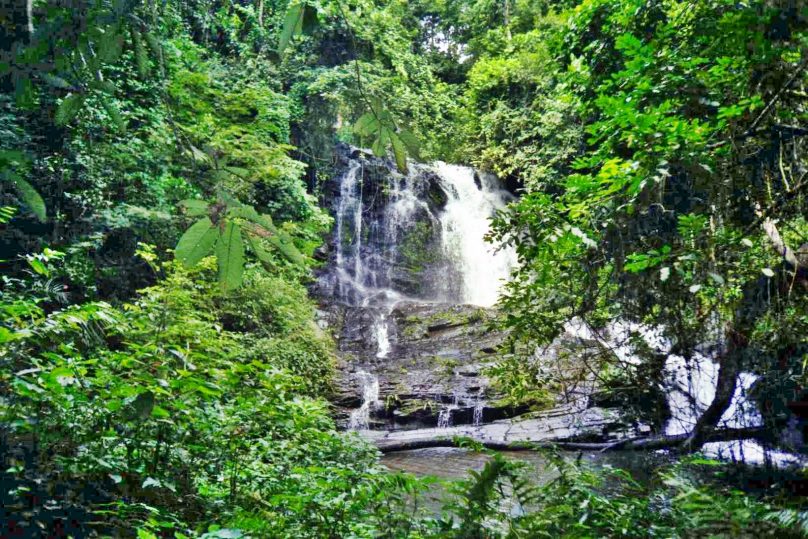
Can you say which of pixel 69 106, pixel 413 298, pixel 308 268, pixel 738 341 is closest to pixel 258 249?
pixel 69 106

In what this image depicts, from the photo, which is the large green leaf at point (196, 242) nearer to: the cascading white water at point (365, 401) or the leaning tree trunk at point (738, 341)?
the leaning tree trunk at point (738, 341)

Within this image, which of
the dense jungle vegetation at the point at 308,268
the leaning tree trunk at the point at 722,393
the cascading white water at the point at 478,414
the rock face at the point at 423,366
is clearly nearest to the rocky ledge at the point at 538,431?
the cascading white water at the point at 478,414

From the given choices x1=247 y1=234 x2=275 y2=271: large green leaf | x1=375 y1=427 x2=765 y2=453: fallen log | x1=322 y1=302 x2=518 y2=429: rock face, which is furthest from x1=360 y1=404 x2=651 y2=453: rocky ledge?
x1=247 y1=234 x2=275 y2=271: large green leaf

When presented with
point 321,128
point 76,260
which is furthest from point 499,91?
point 76,260

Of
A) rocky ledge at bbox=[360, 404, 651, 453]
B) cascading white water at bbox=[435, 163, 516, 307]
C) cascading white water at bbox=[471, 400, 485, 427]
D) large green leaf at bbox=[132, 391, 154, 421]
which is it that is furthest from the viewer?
cascading white water at bbox=[435, 163, 516, 307]

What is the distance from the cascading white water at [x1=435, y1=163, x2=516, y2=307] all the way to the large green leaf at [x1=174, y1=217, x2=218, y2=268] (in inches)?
562

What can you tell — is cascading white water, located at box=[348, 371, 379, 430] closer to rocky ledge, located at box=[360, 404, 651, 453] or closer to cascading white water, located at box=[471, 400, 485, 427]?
rocky ledge, located at box=[360, 404, 651, 453]

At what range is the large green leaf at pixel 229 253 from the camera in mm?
1003

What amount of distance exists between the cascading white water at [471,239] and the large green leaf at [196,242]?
14.3 meters

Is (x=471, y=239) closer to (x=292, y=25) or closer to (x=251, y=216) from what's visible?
(x=292, y=25)

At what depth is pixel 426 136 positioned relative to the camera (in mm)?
17406

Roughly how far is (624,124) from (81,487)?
12.7 feet

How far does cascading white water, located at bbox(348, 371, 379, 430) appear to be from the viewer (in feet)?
30.6

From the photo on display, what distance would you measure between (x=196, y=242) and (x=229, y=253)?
2.5 inches
